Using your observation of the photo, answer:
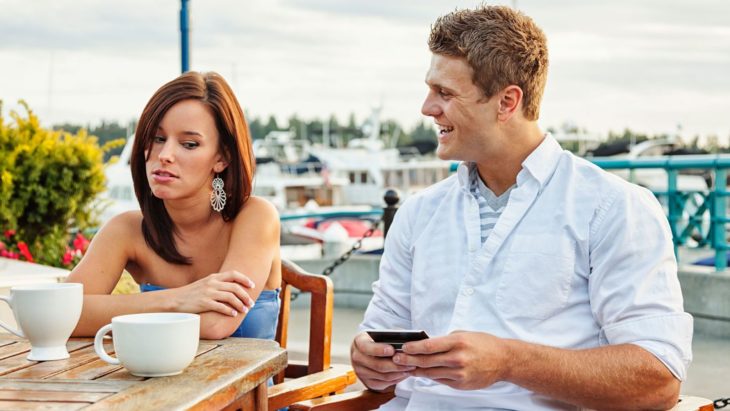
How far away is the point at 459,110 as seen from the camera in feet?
8.64

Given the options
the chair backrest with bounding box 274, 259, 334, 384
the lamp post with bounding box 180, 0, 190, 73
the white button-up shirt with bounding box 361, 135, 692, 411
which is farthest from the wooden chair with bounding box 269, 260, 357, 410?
the lamp post with bounding box 180, 0, 190, 73

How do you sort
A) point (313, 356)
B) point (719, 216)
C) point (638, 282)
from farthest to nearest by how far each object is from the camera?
point (719, 216), point (313, 356), point (638, 282)

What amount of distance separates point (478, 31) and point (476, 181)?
0.45 metres

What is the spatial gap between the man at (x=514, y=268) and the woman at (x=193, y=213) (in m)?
0.40

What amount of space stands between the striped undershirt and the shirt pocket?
147mm

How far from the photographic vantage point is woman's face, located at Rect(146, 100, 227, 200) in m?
2.88

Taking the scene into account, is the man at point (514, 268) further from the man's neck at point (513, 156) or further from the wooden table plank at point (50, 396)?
the wooden table plank at point (50, 396)

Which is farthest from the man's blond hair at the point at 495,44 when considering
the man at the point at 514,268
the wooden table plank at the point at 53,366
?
the wooden table plank at the point at 53,366

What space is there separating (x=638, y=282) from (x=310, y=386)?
976mm

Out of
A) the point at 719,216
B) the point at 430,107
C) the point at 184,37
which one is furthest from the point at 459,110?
the point at 184,37

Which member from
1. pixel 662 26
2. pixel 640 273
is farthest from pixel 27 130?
pixel 662 26

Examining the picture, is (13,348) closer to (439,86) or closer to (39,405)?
(39,405)

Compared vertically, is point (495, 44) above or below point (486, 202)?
above

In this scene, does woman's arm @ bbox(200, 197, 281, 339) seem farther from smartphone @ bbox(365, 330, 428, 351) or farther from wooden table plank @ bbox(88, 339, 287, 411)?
smartphone @ bbox(365, 330, 428, 351)
